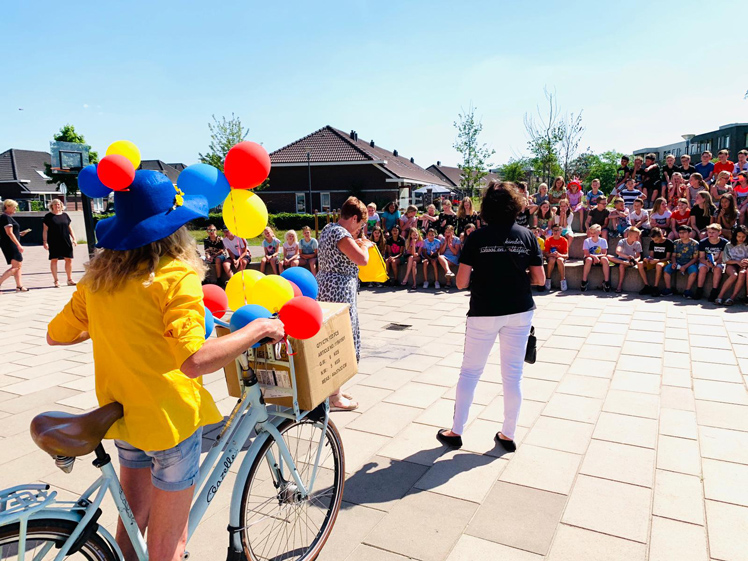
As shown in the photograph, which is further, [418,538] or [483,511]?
[483,511]

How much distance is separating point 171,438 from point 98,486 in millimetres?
295

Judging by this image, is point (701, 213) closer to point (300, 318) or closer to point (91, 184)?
point (300, 318)

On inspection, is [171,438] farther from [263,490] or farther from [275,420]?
[263,490]

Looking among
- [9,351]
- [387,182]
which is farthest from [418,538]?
[387,182]

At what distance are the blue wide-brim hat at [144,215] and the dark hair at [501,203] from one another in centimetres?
215

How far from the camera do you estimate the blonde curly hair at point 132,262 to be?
1781 millimetres

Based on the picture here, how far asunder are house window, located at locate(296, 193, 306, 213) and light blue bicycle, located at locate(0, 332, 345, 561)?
38255 millimetres

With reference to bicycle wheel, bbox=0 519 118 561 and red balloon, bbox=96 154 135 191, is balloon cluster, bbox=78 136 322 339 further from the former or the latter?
bicycle wheel, bbox=0 519 118 561

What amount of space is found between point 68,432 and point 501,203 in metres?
2.74

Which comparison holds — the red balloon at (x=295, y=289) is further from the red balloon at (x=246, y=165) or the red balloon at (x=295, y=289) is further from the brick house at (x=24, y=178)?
the brick house at (x=24, y=178)

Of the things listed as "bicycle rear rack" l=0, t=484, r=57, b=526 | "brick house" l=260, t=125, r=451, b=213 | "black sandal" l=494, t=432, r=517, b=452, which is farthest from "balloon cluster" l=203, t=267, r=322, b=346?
"brick house" l=260, t=125, r=451, b=213

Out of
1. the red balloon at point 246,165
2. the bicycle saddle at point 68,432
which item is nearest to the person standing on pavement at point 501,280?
the red balloon at point 246,165

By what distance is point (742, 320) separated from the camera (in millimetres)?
8148

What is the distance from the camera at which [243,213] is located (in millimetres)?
2609
